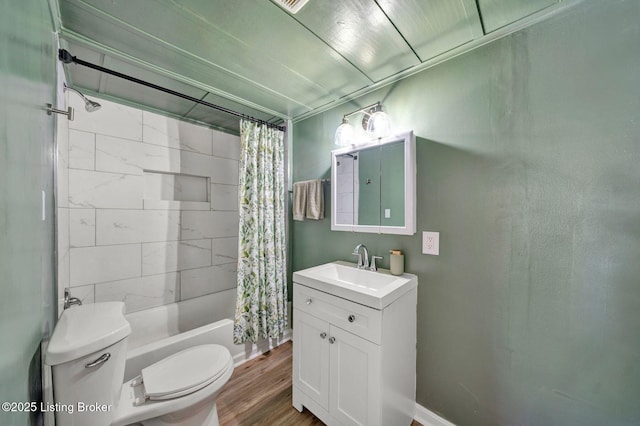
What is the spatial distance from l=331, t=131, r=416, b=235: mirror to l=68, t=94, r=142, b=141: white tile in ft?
5.47

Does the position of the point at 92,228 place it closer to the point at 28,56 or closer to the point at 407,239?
the point at 28,56

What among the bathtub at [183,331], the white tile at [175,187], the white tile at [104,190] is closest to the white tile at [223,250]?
the bathtub at [183,331]

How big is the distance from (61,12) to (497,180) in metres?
2.39

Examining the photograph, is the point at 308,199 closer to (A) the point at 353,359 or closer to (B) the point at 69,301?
(A) the point at 353,359

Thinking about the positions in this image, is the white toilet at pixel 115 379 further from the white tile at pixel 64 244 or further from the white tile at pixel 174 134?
the white tile at pixel 174 134

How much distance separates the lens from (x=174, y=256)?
2.10 meters

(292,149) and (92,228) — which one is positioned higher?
(292,149)

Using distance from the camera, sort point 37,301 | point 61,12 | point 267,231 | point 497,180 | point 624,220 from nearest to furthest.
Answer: point 37,301
point 624,220
point 61,12
point 497,180
point 267,231

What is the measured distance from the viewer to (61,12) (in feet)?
3.68

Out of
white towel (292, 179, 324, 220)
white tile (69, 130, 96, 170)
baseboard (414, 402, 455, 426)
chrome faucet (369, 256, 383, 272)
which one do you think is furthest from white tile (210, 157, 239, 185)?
baseboard (414, 402, 455, 426)

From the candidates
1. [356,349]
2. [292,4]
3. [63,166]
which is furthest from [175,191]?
[356,349]

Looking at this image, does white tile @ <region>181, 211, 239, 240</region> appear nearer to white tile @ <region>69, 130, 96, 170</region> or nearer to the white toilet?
white tile @ <region>69, 130, 96, 170</region>

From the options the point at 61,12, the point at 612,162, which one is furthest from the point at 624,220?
the point at 61,12

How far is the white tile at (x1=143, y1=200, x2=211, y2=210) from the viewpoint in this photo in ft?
6.49
